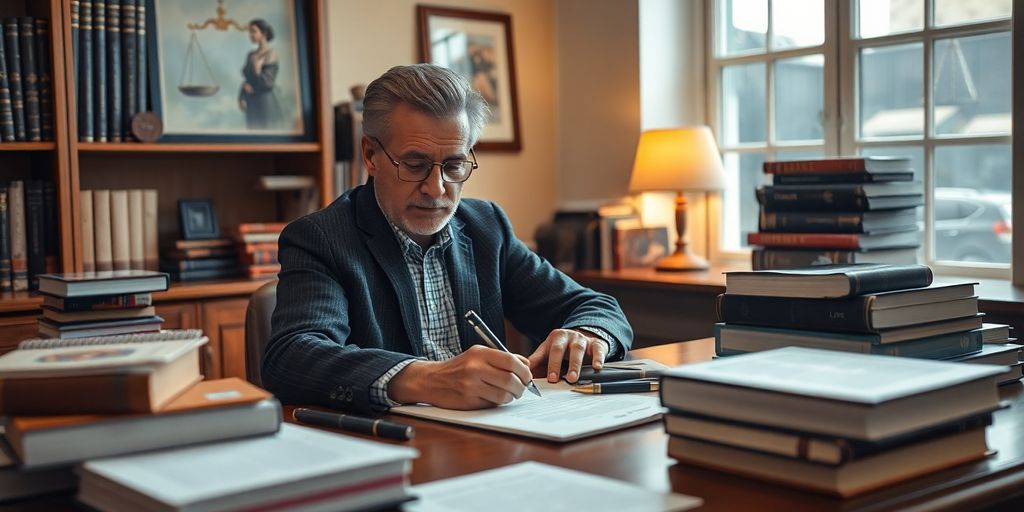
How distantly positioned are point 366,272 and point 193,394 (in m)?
0.88

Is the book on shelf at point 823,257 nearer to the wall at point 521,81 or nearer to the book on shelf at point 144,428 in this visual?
the wall at point 521,81

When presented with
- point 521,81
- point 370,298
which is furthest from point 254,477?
point 521,81

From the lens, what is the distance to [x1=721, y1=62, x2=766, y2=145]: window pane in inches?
149

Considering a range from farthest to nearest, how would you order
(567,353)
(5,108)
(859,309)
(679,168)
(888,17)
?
(679,168) < (888,17) < (5,108) < (567,353) < (859,309)

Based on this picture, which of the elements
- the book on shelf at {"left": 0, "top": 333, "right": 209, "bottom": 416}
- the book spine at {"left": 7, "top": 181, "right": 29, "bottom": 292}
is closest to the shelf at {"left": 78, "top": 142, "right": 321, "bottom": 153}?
the book spine at {"left": 7, "top": 181, "right": 29, "bottom": 292}

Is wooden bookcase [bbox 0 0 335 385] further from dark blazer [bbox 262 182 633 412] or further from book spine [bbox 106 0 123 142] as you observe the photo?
dark blazer [bbox 262 182 633 412]

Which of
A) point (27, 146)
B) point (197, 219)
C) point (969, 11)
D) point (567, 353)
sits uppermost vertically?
point (969, 11)

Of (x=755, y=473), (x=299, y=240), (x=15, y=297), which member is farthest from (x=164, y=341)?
(x=15, y=297)

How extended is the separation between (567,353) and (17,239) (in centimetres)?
187

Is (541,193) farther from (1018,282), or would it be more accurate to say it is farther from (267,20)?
(1018,282)

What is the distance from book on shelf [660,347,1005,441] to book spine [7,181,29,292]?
7.63 feet

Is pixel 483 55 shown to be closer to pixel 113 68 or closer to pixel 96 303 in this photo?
pixel 113 68

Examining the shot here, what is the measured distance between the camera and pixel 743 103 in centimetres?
386

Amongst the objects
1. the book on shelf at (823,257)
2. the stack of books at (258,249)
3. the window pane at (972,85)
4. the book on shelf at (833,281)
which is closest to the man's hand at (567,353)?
the book on shelf at (833,281)
